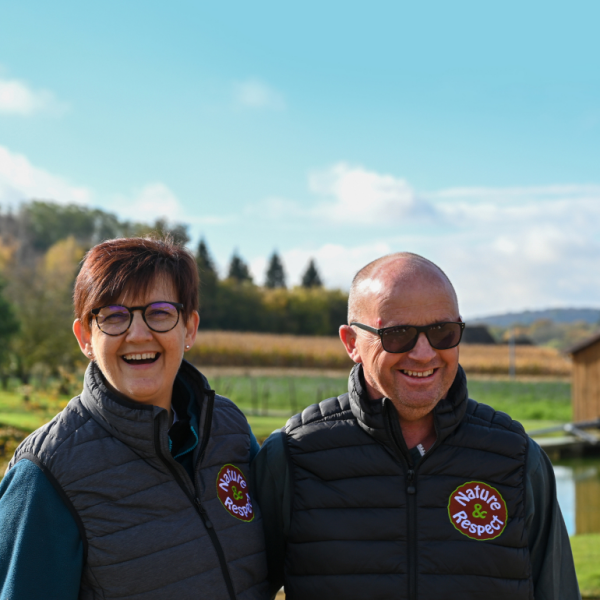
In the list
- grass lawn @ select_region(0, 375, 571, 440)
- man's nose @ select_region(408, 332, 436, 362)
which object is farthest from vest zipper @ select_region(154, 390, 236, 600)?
grass lawn @ select_region(0, 375, 571, 440)

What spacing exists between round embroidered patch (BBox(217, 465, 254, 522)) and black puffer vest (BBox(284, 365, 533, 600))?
19cm

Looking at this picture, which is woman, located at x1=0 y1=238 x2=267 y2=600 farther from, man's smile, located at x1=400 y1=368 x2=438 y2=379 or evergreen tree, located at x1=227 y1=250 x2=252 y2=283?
evergreen tree, located at x1=227 y1=250 x2=252 y2=283

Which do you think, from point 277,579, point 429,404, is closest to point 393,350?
point 429,404

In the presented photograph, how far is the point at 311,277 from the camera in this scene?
76.7m

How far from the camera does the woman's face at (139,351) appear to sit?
2291 mm

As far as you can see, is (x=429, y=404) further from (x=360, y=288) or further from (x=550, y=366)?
(x=550, y=366)

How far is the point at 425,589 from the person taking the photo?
7.63 feet

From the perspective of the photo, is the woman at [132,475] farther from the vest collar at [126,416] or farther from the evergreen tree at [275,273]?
the evergreen tree at [275,273]

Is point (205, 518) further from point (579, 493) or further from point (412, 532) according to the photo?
point (579, 493)

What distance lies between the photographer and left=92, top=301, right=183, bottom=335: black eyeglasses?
7.55 feet

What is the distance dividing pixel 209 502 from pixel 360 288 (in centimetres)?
97

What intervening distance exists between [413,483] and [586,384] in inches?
879

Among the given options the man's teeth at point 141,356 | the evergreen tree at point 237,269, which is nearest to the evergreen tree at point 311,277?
the evergreen tree at point 237,269

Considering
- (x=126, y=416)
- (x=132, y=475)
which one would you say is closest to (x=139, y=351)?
(x=126, y=416)
